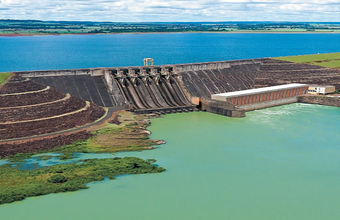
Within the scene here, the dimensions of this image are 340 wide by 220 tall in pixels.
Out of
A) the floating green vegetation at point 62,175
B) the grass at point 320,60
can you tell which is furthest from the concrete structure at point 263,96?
the floating green vegetation at point 62,175

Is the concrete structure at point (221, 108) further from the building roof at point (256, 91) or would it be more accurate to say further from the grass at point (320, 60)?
the grass at point (320, 60)

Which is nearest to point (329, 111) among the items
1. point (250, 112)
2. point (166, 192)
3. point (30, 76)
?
point (250, 112)

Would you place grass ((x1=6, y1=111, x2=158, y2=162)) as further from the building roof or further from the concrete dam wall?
the building roof

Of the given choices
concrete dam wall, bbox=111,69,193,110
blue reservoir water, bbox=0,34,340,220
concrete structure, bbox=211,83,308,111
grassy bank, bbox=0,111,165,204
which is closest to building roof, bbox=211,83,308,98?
concrete structure, bbox=211,83,308,111

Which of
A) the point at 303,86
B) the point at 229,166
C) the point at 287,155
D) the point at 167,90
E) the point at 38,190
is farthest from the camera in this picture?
the point at 303,86

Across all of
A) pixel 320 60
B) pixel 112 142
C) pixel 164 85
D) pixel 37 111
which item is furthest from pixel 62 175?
pixel 320 60

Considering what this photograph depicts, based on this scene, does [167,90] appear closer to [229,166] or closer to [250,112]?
[250,112]

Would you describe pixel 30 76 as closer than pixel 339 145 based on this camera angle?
No
